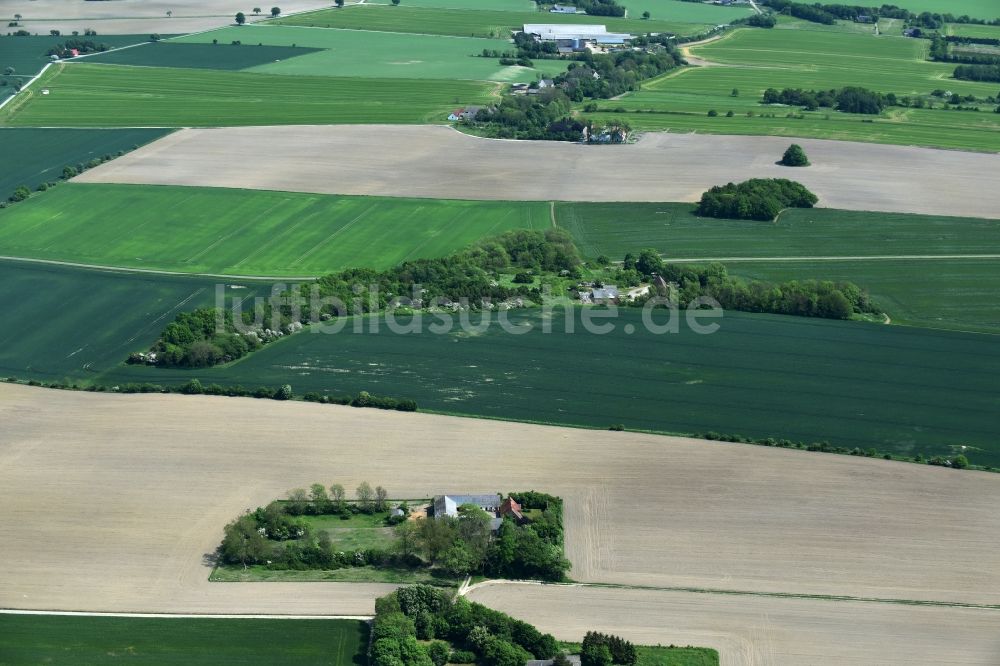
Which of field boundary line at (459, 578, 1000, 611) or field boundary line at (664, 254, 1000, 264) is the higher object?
field boundary line at (664, 254, 1000, 264)

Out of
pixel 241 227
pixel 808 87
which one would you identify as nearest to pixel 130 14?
pixel 808 87

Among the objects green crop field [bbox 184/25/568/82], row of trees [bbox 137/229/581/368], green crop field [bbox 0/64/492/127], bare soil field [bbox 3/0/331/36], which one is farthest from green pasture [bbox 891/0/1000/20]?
row of trees [bbox 137/229/581/368]

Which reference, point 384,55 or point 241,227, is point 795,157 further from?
point 384,55

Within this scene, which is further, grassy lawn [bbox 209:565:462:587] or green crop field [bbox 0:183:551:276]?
green crop field [bbox 0:183:551:276]

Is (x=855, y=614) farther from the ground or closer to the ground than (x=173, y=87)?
closer to the ground

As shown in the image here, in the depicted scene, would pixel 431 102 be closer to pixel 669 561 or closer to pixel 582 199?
pixel 582 199

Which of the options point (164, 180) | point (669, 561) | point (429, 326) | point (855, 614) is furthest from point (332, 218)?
point (855, 614)

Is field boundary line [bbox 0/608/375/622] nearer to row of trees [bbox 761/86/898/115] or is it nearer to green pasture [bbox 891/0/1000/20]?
row of trees [bbox 761/86/898/115]

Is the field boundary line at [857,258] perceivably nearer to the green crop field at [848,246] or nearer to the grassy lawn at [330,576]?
the green crop field at [848,246]
